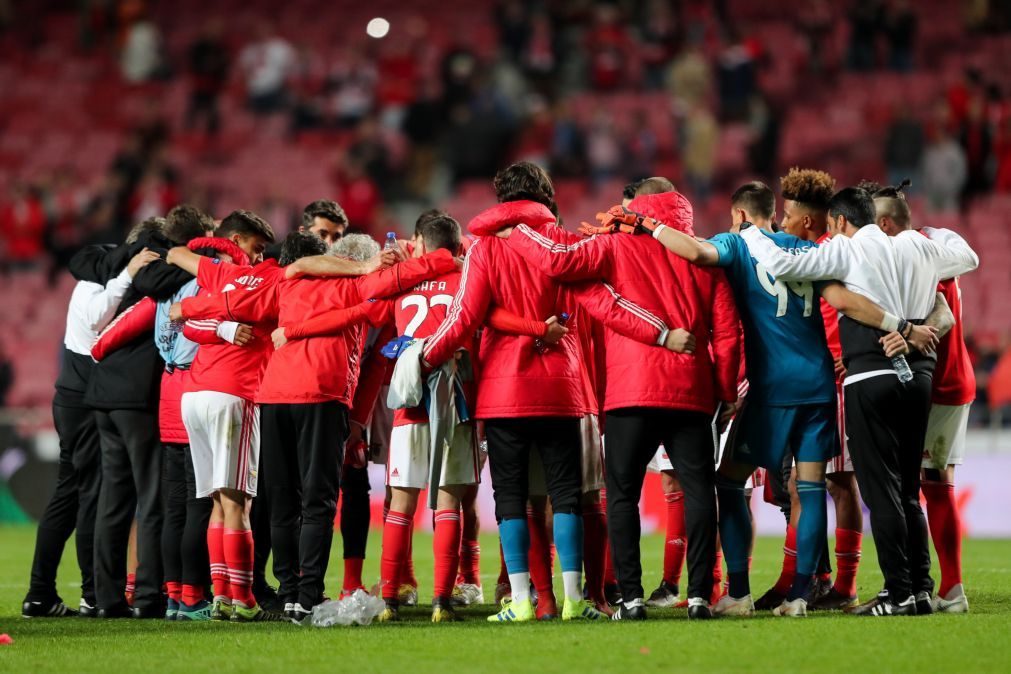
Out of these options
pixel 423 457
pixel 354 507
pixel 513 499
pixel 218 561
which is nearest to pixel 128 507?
pixel 218 561

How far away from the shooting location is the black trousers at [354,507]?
707 centimetres

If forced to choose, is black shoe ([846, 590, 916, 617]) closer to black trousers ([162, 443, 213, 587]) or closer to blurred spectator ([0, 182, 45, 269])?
black trousers ([162, 443, 213, 587])

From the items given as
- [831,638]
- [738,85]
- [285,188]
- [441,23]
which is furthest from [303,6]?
[831,638]

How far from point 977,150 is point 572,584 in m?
13.6

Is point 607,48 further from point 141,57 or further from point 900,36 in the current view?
point 141,57

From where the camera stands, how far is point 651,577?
8.84 metres

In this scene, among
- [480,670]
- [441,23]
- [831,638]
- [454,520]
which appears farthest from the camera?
[441,23]

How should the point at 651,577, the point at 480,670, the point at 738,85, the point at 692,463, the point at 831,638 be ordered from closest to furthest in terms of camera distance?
the point at 480,670
the point at 831,638
the point at 692,463
the point at 651,577
the point at 738,85

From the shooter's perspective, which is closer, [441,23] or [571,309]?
[571,309]

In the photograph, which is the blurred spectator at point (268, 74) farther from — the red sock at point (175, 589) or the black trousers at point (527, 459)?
the black trousers at point (527, 459)

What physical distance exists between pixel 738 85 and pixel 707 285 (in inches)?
557

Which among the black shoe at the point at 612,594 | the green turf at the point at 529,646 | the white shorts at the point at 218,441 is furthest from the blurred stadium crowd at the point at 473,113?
the green turf at the point at 529,646

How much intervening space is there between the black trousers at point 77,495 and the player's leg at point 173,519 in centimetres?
51

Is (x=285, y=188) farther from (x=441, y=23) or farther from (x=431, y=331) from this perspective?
(x=431, y=331)
